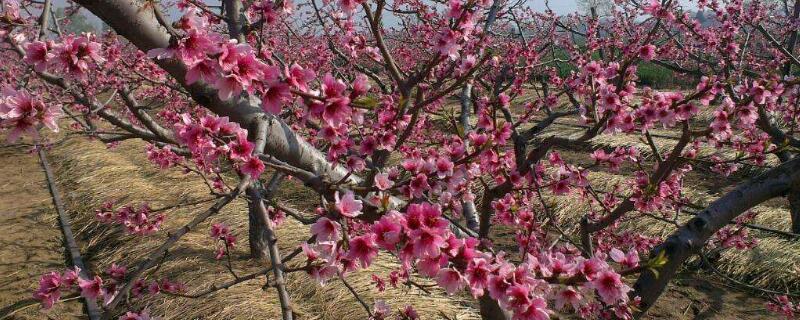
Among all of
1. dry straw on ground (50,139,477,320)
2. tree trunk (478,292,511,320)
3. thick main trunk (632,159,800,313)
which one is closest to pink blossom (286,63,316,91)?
tree trunk (478,292,511,320)

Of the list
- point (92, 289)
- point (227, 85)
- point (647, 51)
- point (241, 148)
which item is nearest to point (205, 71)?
point (227, 85)

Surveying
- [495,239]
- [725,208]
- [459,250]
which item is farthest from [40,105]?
[495,239]

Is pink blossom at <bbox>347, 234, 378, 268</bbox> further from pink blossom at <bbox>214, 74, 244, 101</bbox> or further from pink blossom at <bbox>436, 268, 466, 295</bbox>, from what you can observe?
pink blossom at <bbox>214, 74, 244, 101</bbox>

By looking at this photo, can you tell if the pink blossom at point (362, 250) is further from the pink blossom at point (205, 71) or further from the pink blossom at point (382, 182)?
the pink blossom at point (205, 71)

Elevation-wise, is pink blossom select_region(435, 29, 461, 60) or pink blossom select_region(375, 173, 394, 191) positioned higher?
pink blossom select_region(435, 29, 461, 60)

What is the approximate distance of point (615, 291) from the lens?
155cm

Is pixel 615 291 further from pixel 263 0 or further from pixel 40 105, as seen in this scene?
pixel 263 0

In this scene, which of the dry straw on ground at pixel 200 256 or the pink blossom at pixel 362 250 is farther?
the dry straw on ground at pixel 200 256

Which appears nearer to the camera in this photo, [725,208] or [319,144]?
[725,208]

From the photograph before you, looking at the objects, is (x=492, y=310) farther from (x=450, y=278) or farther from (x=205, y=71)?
(x=205, y=71)

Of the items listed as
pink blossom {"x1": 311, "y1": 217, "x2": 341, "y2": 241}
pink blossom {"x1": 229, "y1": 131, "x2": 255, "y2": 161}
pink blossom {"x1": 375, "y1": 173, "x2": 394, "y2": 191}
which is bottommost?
pink blossom {"x1": 311, "y1": 217, "x2": 341, "y2": 241}

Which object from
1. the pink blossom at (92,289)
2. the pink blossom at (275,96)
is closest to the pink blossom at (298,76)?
the pink blossom at (275,96)

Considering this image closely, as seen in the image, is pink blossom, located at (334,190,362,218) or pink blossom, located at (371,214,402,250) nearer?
pink blossom, located at (371,214,402,250)

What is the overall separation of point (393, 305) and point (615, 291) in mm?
3317
